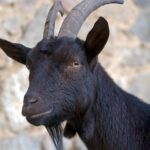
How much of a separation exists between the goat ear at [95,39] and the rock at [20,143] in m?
2.91

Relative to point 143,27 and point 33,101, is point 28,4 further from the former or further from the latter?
point 33,101

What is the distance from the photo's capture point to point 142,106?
4.31 meters

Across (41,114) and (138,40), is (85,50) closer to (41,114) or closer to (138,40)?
(41,114)

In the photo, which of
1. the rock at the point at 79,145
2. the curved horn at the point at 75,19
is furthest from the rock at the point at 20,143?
the curved horn at the point at 75,19

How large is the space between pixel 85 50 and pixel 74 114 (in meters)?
0.38

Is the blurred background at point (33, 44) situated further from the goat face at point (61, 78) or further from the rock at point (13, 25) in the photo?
the goat face at point (61, 78)

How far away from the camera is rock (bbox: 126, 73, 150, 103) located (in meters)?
6.94

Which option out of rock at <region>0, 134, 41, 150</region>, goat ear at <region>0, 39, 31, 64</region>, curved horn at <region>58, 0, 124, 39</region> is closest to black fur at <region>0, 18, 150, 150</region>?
goat ear at <region>0, 39, 31, 64</region>

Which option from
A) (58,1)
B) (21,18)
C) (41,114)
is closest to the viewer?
(41,114)

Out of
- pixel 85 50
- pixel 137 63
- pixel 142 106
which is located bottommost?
pixel 137 63

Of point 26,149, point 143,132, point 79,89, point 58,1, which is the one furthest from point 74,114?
point 26,149

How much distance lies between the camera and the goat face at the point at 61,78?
12.5 ft

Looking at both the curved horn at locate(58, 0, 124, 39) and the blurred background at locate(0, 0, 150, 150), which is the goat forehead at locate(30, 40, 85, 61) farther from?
the blurred background at locate(0, 0, 150, 150)

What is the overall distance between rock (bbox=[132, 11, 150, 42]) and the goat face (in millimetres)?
3005
